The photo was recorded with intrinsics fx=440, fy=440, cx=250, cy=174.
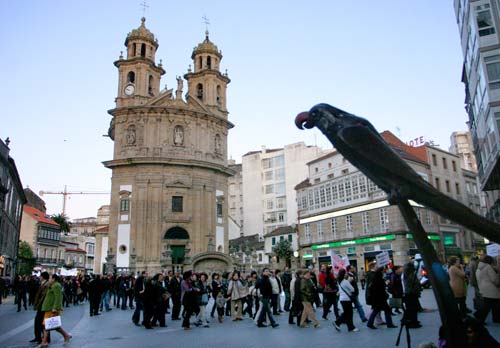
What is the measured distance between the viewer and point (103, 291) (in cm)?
1909

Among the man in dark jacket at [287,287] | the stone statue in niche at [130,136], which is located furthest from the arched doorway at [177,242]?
the man in dark jacket at [287,287]

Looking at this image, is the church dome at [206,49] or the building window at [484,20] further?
the church dome at [206,49]

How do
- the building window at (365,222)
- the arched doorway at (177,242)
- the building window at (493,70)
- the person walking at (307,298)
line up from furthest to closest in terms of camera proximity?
the building window at (365,222) → the arched doorway at (177,242) → the building window at (493,70) → the person walking at (307,298)

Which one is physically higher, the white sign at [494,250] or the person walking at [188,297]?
the white sign at [494,250]

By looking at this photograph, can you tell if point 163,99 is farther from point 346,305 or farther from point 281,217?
point 346,305

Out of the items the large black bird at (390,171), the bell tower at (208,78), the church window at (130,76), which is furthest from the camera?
the bell tower at (208,78)

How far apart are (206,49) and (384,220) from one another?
27.8 metres

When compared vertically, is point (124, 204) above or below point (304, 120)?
above

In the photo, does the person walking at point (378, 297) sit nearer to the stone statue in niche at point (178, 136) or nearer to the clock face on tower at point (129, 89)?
the stone statue in niche at point (178, 136)

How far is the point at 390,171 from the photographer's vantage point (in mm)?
5723

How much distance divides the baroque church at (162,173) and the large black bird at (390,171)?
114 feet

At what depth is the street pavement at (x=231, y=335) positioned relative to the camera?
9.23 metres

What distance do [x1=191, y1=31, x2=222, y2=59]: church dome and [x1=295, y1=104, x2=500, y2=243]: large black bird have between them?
47.9m

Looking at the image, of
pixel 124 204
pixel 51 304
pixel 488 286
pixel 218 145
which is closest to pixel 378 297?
pixel 488 286
